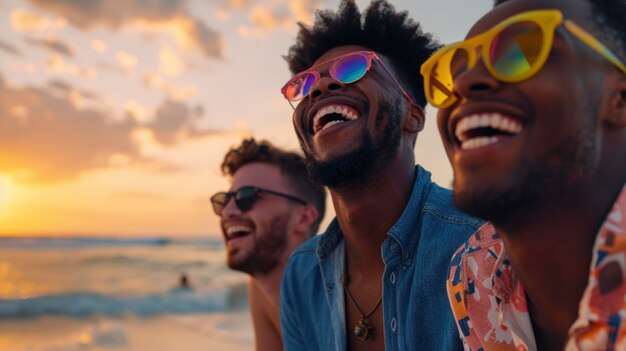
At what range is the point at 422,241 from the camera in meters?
2.85

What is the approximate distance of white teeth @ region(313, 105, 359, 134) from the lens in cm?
318

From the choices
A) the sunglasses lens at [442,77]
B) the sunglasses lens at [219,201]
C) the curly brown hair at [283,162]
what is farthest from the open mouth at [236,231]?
the sunglasses lens at [442,77]

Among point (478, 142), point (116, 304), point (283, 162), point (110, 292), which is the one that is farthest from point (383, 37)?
point (110, 292)

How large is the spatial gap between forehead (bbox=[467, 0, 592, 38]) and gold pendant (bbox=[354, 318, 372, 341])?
192 centimetres

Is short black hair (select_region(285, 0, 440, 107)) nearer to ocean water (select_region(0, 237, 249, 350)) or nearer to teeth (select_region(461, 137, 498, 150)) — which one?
teeth (select_region(461, 137, 498, 150))

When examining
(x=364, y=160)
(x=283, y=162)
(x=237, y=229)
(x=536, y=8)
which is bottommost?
(x=237, y=229)

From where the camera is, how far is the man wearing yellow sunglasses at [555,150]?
4.74ft

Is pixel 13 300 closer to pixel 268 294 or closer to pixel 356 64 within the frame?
pixel 268 294

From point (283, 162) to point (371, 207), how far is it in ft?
8.36

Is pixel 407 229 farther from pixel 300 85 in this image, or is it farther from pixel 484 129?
pixel 484 129

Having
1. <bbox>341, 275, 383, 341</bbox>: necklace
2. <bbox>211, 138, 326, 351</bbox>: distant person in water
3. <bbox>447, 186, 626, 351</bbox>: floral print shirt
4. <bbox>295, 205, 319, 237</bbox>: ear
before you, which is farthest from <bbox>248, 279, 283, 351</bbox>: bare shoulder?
<bbox>447, 186, 626, 351</bbox>: floral print shirt

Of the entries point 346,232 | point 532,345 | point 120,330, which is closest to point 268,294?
point 346,232

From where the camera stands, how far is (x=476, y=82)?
5.24 feet

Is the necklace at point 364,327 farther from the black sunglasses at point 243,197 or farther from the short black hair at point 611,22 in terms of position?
the black sunglasses at point 243,197
